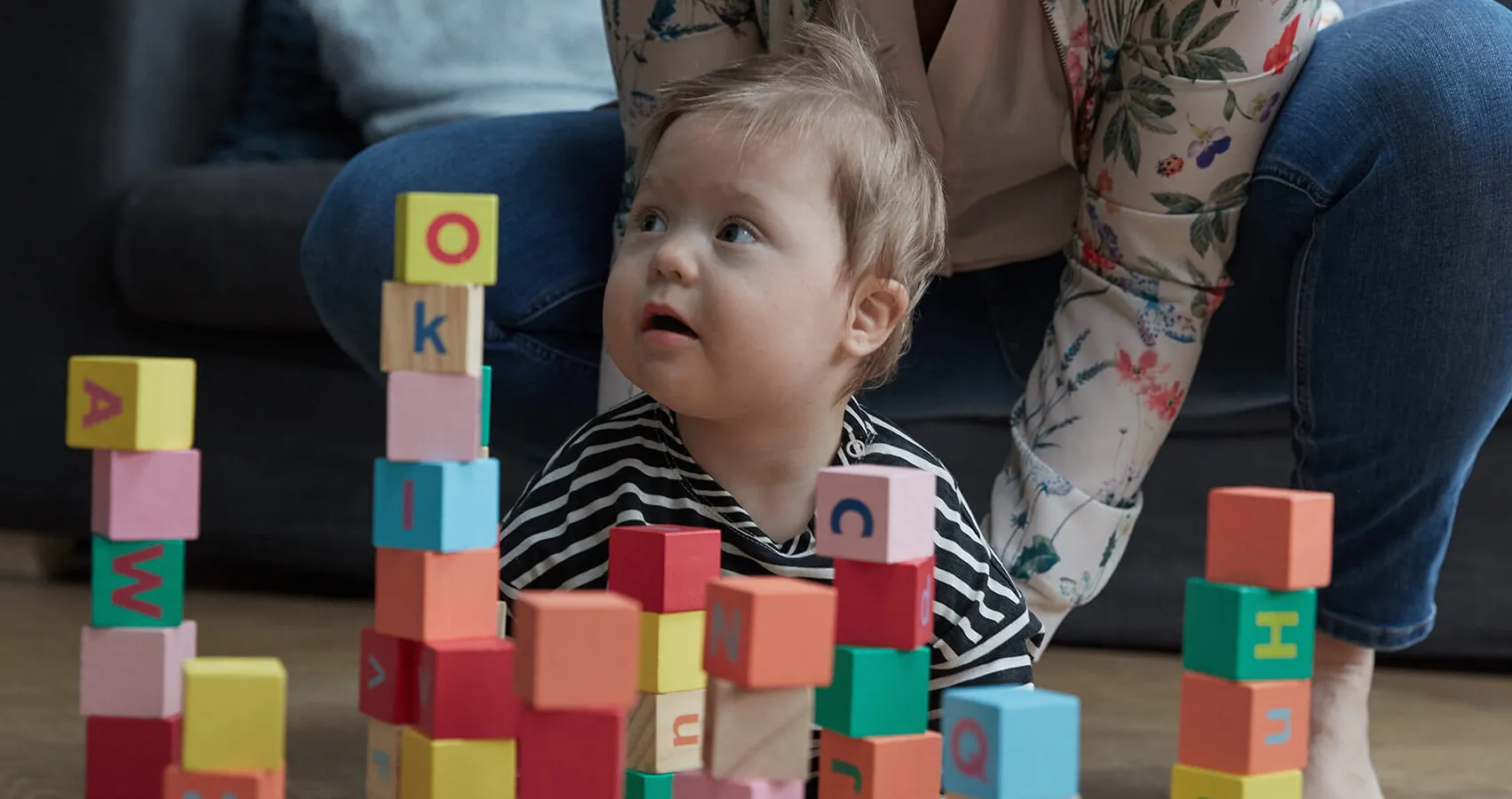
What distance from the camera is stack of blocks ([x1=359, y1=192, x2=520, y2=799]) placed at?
1.86ft

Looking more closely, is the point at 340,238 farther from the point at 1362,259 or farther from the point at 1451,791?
the point at 1451,791

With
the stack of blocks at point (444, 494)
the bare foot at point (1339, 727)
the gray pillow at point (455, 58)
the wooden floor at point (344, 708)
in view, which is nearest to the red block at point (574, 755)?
the stack of blocks at point (444, 494)

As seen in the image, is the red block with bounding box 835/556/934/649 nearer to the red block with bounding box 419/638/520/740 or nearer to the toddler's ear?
the red block with bounding box 419/638/520/740

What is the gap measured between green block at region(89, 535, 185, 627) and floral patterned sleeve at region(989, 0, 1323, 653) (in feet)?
1.91

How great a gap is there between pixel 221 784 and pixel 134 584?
94 millimetres

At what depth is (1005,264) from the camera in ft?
3.83

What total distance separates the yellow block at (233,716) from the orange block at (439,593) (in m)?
0.07

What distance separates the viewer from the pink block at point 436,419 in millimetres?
572

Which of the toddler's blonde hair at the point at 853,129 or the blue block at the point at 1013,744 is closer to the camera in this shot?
the blue block at the point at 1013,744

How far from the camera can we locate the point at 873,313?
0.94 meters

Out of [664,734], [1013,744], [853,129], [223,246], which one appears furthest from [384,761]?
[223,246]

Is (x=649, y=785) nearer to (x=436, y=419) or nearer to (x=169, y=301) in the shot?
(x=436, y=419)

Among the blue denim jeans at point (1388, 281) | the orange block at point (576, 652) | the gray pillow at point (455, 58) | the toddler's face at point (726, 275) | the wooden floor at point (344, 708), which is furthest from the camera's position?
the gray pillow at point (455, 58)

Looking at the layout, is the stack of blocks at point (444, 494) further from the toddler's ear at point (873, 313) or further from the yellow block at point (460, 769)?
the toddler's ear at point (873, 313)
